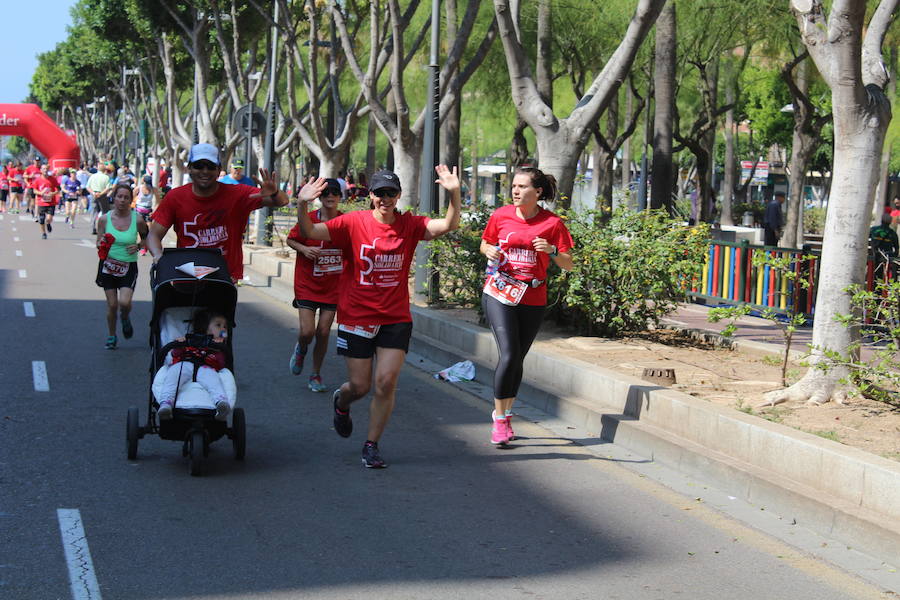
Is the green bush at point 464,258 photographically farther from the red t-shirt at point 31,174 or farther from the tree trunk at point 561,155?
the red t-shirt at point 31,174

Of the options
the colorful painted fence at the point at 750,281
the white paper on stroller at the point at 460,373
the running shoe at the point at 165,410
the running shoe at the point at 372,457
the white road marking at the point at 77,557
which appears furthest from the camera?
the colorful painted fence at the point at 750,281

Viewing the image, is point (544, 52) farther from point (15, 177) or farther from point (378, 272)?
point (15, 177)

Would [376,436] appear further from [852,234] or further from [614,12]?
[614,12]

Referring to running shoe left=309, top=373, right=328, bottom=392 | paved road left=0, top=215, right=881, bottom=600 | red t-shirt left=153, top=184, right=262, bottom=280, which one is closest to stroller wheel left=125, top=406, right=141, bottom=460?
paved road left=0, top=215, right=881, bottom=600

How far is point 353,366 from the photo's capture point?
7434 millimetres

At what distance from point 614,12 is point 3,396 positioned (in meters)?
25.1

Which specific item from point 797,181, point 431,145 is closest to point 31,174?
point 797,181

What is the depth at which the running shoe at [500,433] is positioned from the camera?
833 cm

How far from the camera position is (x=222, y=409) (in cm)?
698

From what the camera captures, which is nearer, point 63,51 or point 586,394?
point 586,394

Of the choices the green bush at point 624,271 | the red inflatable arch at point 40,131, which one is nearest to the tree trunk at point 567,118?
the green bush at point 624,271

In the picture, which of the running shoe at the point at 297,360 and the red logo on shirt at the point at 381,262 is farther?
the running shoe at the point at 297,360

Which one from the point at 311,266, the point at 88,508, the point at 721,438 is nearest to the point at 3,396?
the point at 311,266

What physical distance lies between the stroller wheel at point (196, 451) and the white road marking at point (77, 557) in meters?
0.87
